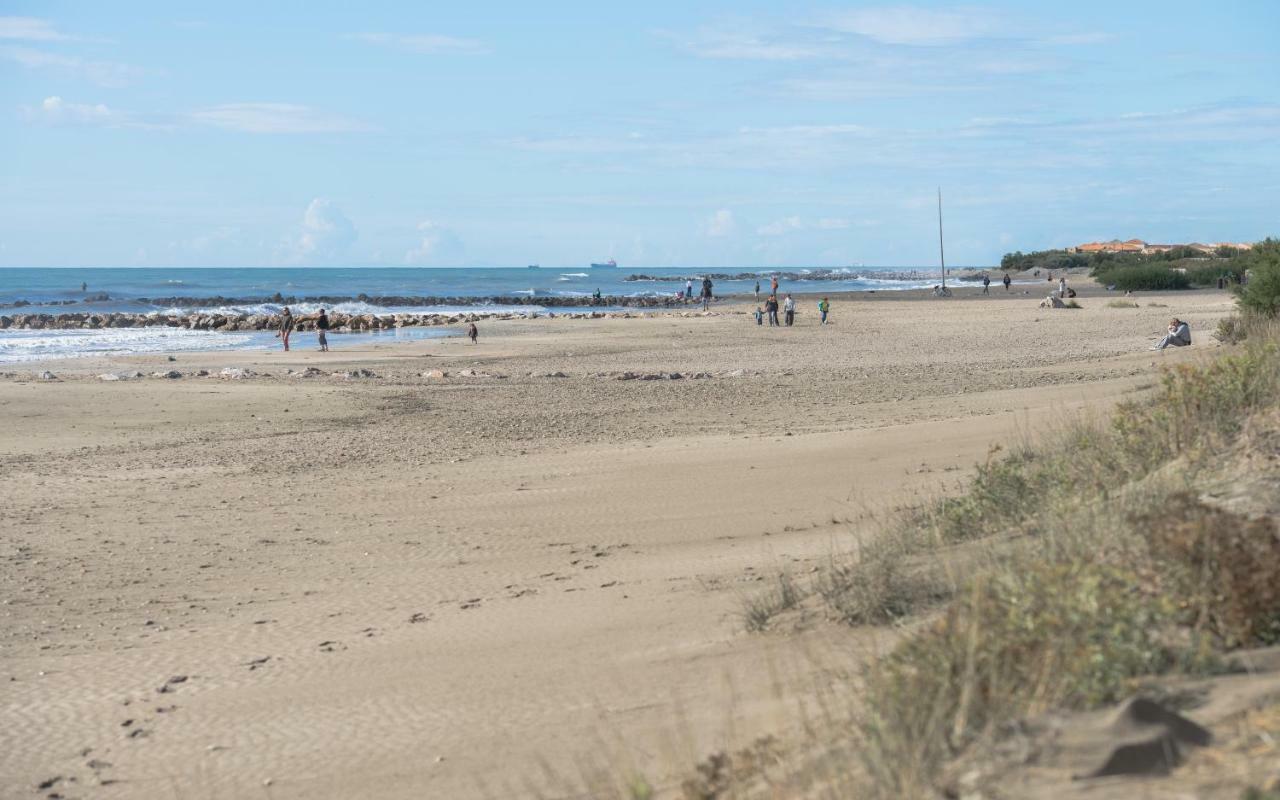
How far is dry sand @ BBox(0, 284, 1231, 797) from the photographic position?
221 inches

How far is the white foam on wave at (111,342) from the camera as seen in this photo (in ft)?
123

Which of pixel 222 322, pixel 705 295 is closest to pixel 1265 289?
pixel 705 295

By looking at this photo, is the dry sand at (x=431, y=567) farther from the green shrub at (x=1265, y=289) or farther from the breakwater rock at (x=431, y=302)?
the breakwater rock at (x=431, y=302)

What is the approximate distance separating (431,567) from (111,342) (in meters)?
38.1

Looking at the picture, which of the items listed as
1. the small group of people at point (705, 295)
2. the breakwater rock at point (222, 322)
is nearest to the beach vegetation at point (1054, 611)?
the breakwater rock at point (222, 322)

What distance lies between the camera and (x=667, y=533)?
32.9 ft

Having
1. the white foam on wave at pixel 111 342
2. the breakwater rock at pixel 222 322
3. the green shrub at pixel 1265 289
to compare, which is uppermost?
the green shrub at pixel 1265 289

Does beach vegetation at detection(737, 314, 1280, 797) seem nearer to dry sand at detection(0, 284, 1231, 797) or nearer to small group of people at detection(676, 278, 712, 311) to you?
dry sand at detection(0, 284, 1231, 797)

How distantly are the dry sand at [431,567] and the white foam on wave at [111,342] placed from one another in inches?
625

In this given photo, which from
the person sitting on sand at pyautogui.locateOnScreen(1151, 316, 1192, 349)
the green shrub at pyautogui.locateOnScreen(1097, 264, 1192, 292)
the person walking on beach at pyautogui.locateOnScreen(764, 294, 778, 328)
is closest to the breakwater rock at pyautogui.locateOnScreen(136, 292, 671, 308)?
the person walking on beach at pyautogui.locateOnScreen(764, 294, 778, 328)

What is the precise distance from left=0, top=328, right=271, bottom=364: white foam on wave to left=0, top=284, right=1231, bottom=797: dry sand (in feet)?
52.1

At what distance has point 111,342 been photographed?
141ft

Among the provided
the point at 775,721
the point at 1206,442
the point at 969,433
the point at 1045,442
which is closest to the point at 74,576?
the point at 775,721

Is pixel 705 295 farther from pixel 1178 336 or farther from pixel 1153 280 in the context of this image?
pixel 1178 336
